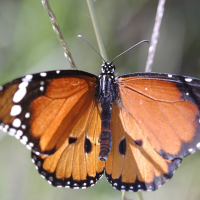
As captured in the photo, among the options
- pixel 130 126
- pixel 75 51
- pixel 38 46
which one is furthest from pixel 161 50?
pixel 130 126

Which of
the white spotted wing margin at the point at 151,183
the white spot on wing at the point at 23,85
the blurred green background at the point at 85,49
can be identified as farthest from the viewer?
the blurred green background at the point at 85,49

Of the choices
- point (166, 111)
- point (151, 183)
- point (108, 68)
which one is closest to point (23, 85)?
point (108, 68)

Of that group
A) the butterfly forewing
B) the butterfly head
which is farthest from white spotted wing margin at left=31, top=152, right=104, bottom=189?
the butterfly head

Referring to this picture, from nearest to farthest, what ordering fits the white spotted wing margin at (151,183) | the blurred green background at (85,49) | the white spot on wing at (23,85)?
the white spot on wing at (23,85)
the white spotted wing margin at (151,183)
the blurred green background at (85,49)

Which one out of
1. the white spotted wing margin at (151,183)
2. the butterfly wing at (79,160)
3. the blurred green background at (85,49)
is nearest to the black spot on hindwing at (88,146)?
the butterfly wing at (79,160)

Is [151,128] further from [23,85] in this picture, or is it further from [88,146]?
[23,85]

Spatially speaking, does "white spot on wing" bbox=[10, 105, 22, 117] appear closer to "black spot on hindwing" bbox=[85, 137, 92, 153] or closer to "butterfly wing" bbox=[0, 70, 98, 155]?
"butterfly wing" bbox=[0, 70, 98, 155]

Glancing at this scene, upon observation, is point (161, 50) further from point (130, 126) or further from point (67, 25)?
point (130, 126)

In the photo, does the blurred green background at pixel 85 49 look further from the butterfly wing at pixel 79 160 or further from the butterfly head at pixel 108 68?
the butterfly head at pixel 108 68
